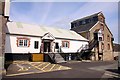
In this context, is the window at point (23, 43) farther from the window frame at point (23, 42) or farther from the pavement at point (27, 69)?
the pavement at point (27, 69)

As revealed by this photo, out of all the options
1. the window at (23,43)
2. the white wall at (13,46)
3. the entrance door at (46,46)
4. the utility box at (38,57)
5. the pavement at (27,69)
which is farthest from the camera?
the entrance door at (46,46)

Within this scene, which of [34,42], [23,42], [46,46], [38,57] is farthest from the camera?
[46,46]

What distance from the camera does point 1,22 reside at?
13.4 meters

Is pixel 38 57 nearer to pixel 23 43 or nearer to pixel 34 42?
pixel 34 42

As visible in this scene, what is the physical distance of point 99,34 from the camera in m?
36.9

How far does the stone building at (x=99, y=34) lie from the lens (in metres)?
36.3

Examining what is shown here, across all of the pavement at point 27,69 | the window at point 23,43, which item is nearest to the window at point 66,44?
the window at point 23,43

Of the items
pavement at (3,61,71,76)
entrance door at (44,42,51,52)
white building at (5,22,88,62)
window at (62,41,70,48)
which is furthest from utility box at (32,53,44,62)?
window at (62,41,70,48)

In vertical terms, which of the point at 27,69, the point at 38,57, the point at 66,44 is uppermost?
the point at 66,44

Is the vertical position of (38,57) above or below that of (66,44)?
below

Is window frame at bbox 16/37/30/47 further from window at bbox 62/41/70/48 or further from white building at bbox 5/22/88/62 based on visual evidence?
window at bbox 62/41/70/48

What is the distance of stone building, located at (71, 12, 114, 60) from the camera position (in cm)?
3634

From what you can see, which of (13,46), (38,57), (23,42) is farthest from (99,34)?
(13,46)

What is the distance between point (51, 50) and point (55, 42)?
182cm
